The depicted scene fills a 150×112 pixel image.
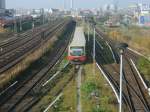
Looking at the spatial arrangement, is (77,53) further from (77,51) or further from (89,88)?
(89,88)

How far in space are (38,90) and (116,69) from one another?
1185cm

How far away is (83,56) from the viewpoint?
37938mm

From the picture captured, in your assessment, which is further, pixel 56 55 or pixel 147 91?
pixel 56 55

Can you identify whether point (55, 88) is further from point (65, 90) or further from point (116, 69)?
point (116, 69)

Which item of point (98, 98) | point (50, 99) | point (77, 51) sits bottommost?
point (50, 99)

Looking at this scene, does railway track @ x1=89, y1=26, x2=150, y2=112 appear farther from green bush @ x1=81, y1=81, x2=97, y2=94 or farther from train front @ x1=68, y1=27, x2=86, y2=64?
train front @ x1=68, y1=27, x2=86, y2=64

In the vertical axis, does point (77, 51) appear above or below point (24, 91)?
above

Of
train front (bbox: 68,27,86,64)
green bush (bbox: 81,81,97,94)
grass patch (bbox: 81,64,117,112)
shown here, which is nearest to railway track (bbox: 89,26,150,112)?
grass patch (bbox: 81,64,117,112)

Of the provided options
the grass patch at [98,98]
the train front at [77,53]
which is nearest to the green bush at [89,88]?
the grass patch at [98,98]

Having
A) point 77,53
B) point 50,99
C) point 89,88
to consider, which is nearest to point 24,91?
point 50,99

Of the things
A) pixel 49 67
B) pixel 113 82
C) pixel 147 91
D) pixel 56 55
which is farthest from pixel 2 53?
pixel 147 91

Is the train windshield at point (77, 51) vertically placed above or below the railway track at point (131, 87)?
above

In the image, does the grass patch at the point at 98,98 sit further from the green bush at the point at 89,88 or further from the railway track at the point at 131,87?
the railway track at the point at 131,87

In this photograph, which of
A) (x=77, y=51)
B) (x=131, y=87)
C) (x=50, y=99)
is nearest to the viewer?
(x=50, y=99)
